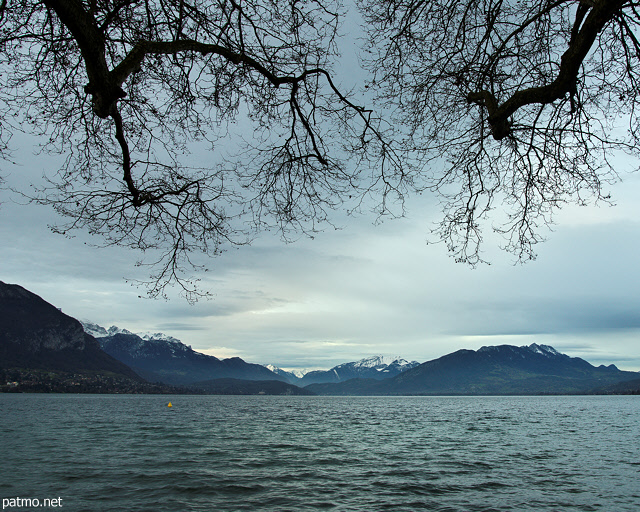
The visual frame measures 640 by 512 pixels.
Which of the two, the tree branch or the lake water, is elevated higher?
the tree branch

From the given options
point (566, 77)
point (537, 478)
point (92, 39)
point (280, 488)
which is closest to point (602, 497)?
point (537, 478)

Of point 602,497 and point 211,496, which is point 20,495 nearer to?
point 211,496

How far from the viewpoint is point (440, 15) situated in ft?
25.1

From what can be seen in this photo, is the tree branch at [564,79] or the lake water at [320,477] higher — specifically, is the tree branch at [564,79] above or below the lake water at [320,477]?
above

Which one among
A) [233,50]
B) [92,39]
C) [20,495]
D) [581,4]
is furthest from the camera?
[20,495]

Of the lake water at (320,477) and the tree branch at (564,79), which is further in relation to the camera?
the lake water at (320,477)

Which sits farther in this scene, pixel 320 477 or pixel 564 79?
pixel 320 477

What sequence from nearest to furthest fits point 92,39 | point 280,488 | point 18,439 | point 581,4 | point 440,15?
point 92,39 < point 581,4 < point 440,15 < point 280,488 < point 18,439

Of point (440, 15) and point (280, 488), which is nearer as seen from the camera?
point (440, 15)

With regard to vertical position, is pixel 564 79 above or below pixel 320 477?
above

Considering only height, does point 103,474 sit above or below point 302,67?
below

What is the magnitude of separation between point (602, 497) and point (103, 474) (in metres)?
Answer: 18.4

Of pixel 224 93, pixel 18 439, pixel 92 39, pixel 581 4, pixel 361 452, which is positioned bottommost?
pixel 18 439

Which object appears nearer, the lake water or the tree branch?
the tree branch
